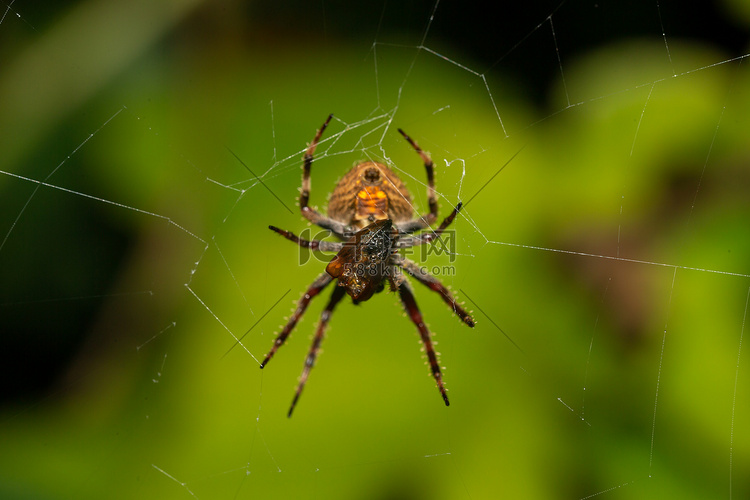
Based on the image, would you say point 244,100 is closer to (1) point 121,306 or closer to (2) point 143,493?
(1) point 121,306

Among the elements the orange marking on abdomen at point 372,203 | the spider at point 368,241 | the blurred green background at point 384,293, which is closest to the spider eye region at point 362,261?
the spider at point 368,241

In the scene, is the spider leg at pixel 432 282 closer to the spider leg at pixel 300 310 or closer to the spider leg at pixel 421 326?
the spider leg at pixel 421 326

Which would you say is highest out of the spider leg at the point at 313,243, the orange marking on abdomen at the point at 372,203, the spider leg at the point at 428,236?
the orange marking on abdomen at the point at 372,203

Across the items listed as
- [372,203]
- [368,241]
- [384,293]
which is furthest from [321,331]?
[372,203]

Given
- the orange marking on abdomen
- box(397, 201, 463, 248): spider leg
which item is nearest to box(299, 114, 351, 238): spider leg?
the orange marking on abdomen

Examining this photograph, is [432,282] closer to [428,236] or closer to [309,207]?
[428,236]

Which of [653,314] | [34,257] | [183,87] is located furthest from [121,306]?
[653,314]
